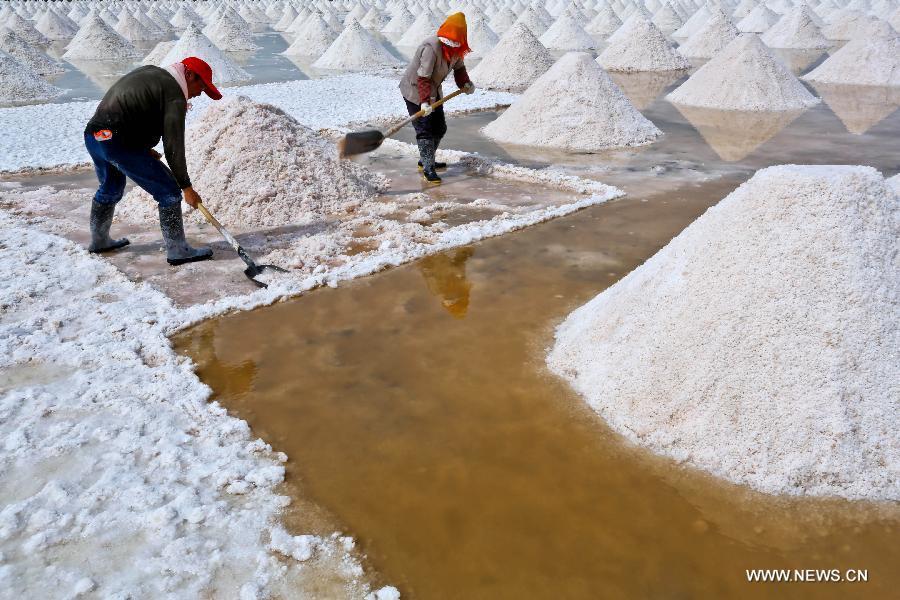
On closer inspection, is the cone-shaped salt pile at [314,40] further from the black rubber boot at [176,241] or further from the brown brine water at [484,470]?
the brown brine water at [484,470]

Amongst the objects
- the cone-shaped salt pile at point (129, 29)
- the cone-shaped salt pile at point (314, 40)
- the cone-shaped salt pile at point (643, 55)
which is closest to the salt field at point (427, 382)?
the cone-shaped salt pile at point (643, 55)

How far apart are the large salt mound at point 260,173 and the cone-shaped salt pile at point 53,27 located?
20.0 metres

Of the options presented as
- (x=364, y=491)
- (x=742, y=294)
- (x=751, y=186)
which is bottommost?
(x=364, y=491)

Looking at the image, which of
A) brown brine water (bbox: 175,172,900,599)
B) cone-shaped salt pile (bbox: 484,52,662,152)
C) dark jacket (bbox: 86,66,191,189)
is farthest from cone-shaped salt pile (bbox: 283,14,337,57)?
brown brine water (bbox: 175,172,900,599)

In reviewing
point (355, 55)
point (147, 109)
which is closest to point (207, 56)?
point (355, 55)

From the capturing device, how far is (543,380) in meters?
2.63

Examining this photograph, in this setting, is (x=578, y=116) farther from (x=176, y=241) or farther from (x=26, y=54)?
(x=26, y=54)

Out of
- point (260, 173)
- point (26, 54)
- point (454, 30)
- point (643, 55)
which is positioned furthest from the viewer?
point (26, 54)

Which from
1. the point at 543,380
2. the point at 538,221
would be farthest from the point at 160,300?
the point at 538,221

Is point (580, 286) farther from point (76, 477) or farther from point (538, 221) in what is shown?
point (76, 477)

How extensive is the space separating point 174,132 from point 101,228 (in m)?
1.03

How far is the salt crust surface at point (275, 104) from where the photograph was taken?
21.9 feet

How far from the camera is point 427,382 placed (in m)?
2.63

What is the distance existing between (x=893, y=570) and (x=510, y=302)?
79.0 inches
